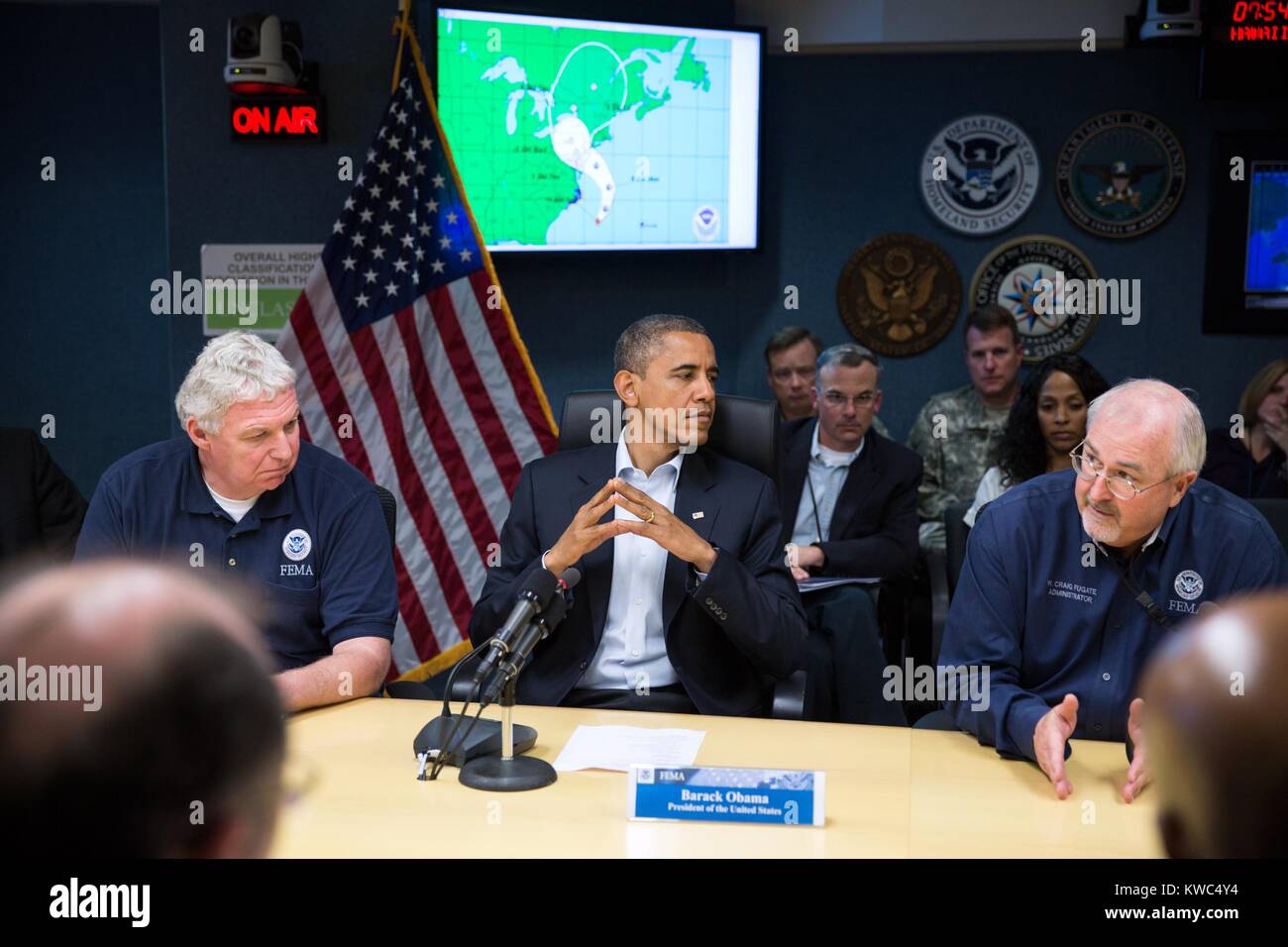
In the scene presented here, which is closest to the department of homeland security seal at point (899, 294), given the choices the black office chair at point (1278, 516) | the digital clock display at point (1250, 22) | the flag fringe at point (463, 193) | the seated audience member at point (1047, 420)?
the digital clock display at point (1250, 22)

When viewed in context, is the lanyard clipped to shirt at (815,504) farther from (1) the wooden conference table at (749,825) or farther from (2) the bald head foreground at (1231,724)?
(2) the bald head foreground at (1231,724)

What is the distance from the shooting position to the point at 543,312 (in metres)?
4.71

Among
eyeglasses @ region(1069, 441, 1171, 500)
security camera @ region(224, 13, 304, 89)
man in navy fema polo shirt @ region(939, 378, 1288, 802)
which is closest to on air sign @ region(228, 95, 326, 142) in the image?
security camera @ region(224, 13, 304, 89)

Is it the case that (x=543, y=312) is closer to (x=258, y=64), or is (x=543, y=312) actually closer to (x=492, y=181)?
(x=492, y=181)

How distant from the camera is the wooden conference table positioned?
63.7 inches

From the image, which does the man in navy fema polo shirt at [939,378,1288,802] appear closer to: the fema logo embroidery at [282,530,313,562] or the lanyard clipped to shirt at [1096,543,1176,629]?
the lanyard clipped to shirt at [1096,543,1176,629]

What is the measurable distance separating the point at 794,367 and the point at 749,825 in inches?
114

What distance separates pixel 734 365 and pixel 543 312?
81 cm

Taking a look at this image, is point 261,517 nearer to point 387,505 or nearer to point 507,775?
point 387,505

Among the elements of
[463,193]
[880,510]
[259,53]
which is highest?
[259,53]

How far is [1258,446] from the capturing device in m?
4.25

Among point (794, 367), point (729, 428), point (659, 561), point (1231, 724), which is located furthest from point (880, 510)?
point (1231, 724)

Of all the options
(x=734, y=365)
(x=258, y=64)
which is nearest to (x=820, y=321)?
(x=734, y=365)

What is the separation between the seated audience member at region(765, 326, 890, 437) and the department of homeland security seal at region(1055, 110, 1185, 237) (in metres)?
1.33
